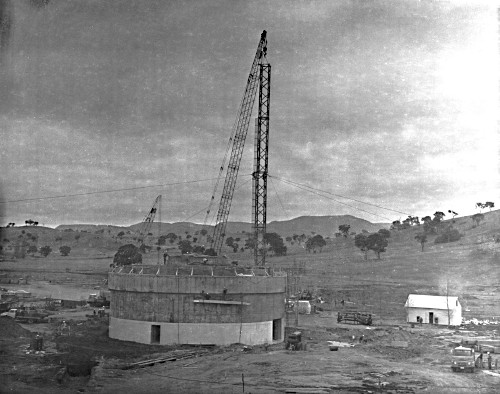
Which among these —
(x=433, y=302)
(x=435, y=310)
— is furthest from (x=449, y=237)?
(x=435, y=310)

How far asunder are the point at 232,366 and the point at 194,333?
7854 millimetres

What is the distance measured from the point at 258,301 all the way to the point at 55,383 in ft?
55.8

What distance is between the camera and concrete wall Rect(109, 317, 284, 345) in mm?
38344

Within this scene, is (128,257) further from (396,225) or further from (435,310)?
(396,225)

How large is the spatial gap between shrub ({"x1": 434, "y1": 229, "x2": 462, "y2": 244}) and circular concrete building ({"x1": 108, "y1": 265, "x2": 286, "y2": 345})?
10657cm

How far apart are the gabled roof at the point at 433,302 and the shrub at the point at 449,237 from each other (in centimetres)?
8300

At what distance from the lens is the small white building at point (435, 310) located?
2189 inches

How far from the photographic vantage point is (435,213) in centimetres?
15462

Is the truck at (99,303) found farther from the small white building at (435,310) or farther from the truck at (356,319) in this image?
the small white building at (435,310)

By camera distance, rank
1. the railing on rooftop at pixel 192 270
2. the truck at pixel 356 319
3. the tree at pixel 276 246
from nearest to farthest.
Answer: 1. the railing on rooftop at pixel 192 270
2. the truck at pixel 356 319
3. the tree at pixel 276 246

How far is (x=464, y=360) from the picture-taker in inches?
1344

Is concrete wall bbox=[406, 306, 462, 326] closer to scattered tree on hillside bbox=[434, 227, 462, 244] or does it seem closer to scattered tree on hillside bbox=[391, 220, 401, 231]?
scattered tree on hillside bbox=[434, 227, 462, 244]

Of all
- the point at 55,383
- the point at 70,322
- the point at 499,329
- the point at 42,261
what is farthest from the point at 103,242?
the point at 55,383

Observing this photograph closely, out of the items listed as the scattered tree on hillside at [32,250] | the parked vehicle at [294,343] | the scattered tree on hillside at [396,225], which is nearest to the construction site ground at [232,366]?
the parked vehicle at [294,343]
